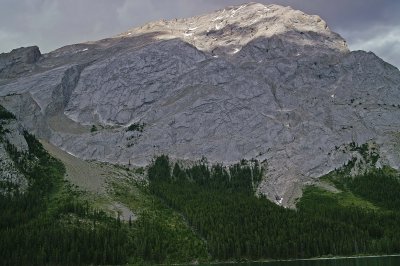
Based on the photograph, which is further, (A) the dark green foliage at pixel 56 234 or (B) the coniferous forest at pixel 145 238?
(B) the coniferous forest at pixel 145 238

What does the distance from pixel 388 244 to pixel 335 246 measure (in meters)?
19.0

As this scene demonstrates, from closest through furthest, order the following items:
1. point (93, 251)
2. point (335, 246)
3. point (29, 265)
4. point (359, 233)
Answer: point (29, 265) → point (93, 251) → point (335, 246) → point (359, 233)

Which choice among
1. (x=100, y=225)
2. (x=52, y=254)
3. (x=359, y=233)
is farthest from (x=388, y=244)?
(x=52, y=254)

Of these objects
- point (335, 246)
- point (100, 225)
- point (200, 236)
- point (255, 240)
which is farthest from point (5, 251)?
point (335, 246)

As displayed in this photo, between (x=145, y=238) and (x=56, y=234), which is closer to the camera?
(x=56, y=234)

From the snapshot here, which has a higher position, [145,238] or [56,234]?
[56,234]

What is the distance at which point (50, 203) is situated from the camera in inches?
7840

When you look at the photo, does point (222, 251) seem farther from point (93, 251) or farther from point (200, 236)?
point (93, 251)

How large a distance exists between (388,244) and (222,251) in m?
59.9

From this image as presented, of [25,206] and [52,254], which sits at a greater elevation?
[25,206]

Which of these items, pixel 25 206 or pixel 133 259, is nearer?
pixel 133 259

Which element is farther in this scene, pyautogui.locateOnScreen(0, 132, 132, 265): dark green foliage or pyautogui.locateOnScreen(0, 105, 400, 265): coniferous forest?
pyautogui.locateOnScreen(0, 105, 400, 265): coniferous forest

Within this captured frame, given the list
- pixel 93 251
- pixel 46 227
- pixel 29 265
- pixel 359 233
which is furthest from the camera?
pixel 359 233

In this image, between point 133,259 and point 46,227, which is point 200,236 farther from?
point 46,227
